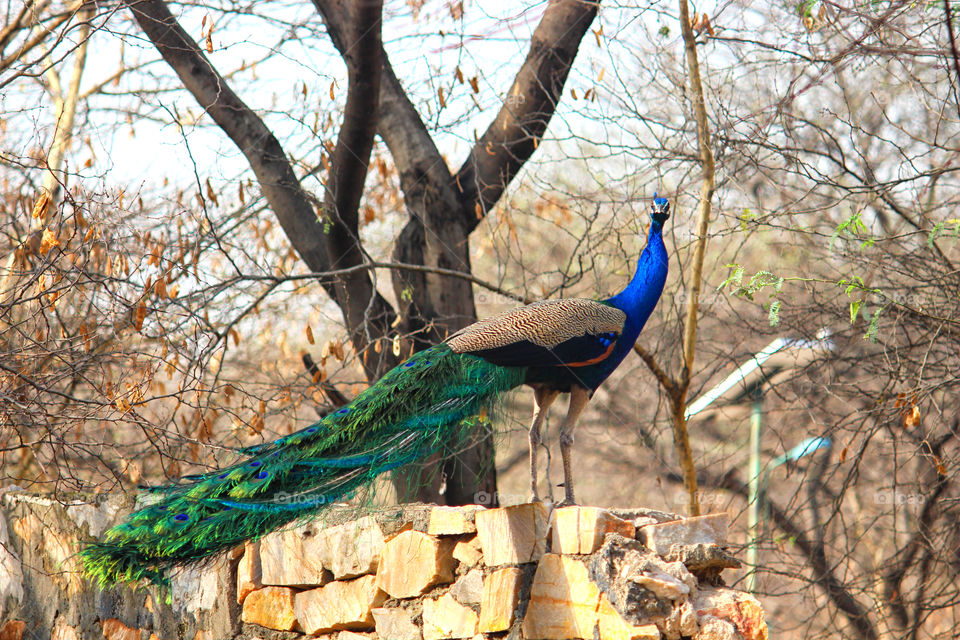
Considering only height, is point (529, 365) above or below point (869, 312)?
below

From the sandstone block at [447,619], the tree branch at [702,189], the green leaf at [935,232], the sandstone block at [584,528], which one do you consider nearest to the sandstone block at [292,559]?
the sandstone block at [447,619]

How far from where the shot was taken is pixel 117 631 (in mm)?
3963

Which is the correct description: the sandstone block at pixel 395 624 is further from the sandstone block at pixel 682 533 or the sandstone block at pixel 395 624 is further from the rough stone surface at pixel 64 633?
the rough stone surface at pixel 64 633

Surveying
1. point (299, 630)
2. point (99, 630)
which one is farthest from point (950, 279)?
point (99, 630)

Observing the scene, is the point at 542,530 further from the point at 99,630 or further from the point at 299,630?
the point at 99,630

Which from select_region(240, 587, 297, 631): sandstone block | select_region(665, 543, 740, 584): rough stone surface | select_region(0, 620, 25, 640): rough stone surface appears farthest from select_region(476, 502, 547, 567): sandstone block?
select_region(0, 620, 25, 640): rough stone surface

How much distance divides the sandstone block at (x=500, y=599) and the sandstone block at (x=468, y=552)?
10cm

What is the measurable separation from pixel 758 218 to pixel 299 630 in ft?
8.63

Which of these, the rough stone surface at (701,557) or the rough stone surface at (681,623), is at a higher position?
the rough stone surface at (701,557)

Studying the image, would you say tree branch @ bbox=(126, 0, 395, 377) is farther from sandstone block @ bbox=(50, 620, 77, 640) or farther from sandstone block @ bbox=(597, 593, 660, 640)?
sandstone block @ bbox=(597, 593, 660, 640)

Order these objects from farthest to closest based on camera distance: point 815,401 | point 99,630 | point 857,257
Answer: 1. point 815,401
2. point 857,257
3. point 99,630

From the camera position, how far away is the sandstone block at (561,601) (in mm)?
2832

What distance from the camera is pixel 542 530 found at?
3.08 meters

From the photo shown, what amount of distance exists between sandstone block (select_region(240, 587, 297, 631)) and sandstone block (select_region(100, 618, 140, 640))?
1.88ft
